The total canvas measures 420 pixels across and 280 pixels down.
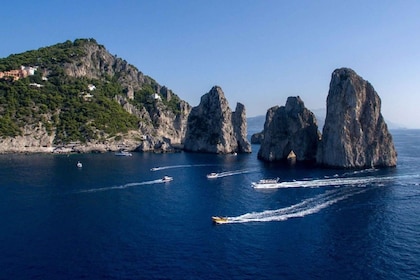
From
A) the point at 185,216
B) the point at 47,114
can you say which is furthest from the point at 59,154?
the point at 185,216

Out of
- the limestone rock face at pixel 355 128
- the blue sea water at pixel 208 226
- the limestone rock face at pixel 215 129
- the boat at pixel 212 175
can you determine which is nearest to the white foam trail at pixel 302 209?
the blue sea water at pixel 208 226

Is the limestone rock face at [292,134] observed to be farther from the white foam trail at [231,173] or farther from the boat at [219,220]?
the boat at [219,220]

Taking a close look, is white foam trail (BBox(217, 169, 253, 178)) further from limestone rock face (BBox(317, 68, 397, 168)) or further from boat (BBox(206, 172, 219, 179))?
limestone rock face (BBox(317, 68, 397, 168))

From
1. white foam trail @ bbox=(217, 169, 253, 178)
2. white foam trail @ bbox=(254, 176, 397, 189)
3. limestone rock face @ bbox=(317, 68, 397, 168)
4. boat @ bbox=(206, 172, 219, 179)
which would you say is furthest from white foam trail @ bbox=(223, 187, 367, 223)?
white foam trail @ bbox=(217, 169, 253, 178)

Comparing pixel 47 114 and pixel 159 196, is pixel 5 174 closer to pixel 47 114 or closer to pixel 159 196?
pixel 159 196

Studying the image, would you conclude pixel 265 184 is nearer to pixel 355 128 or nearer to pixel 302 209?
pixel 302 209

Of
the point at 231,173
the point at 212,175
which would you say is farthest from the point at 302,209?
the point at 231,173
